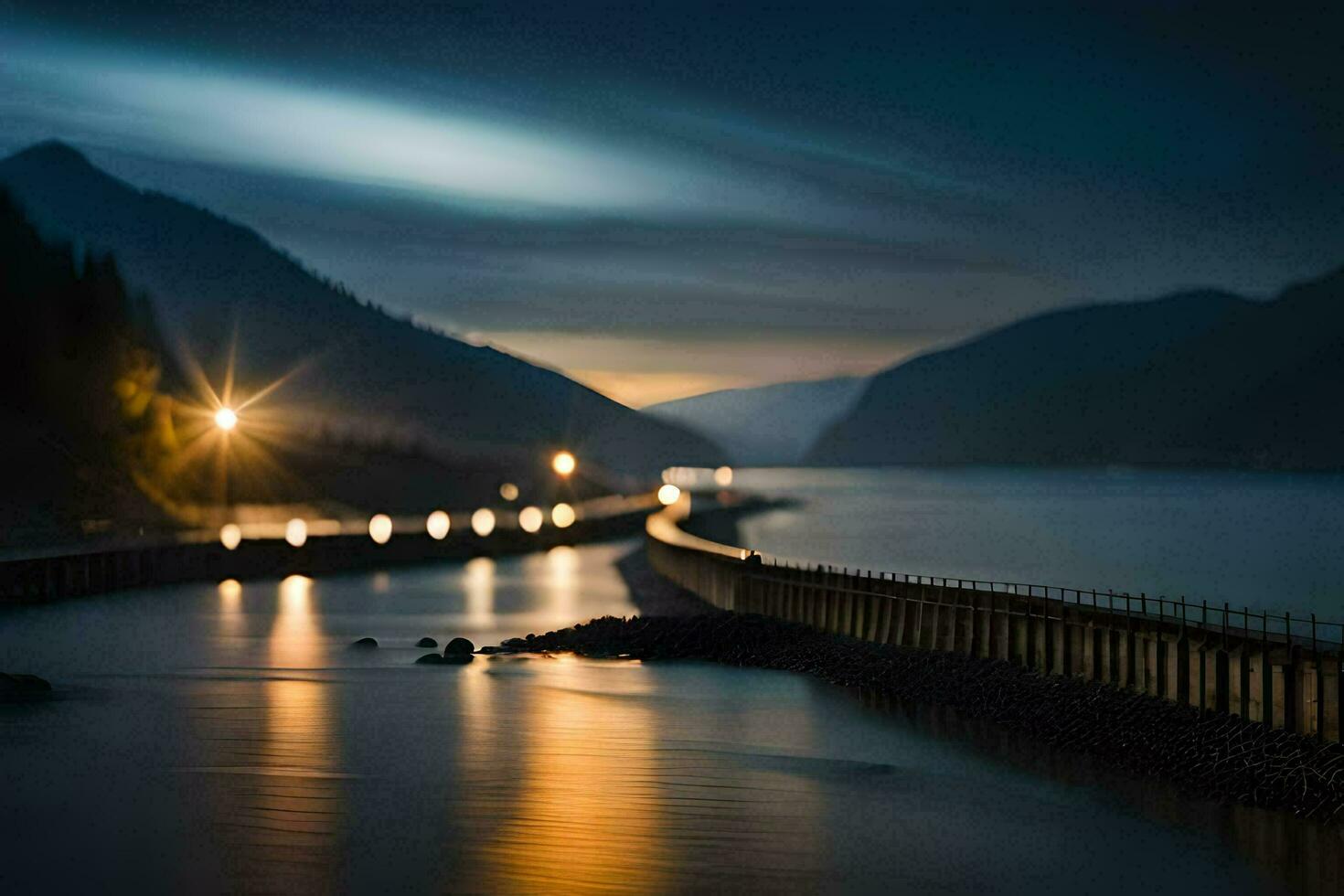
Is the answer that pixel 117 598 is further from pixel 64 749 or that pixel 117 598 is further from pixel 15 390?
pixel 15 390

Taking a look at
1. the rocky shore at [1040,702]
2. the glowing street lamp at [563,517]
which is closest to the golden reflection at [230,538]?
the glowing street lamp at [563,517]

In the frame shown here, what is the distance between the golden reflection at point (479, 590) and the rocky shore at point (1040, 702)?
11.6 metres

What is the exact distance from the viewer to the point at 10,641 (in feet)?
121

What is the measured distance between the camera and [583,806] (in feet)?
63.2

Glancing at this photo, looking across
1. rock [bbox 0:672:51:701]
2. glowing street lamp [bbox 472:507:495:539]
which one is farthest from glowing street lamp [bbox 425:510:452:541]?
rock [bbox 0:672:51:701]

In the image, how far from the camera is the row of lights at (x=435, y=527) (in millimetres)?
64438

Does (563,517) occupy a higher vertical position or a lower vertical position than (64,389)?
lower

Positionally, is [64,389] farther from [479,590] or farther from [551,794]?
[551,794]

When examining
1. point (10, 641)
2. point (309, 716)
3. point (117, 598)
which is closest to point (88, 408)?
point (117, 598)

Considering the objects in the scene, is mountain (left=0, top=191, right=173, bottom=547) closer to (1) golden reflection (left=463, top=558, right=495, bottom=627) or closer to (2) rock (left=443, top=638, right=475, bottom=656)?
(1) golden reflection (left=463, top=558, right=495, bottom=627)

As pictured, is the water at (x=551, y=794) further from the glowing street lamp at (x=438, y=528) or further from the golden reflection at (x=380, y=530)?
the glowing street lamp at (x=438, y=528)

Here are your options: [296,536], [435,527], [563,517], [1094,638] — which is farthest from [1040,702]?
[563,517]

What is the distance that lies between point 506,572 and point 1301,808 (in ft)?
167

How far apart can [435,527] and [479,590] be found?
841 inches
